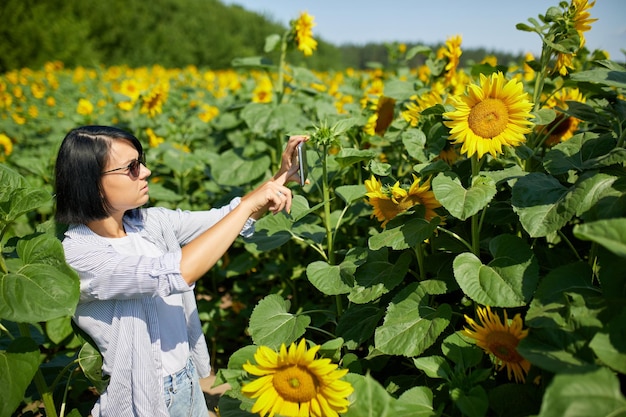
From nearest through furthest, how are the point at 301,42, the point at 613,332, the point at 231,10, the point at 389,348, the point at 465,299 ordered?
1. the point at 613,332
2. the point at 389,348
3. the point at 465,299
4. the point at 301,42
5. the point at 231,10

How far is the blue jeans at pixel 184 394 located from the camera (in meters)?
1.62

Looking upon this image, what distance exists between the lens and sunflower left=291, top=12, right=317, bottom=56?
2758mm

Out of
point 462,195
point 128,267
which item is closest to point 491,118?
point 462,195

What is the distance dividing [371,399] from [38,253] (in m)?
0.88

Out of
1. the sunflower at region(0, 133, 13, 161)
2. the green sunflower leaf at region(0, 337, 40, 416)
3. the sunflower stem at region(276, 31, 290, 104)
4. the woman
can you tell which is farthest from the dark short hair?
the sunflower at region(0, 133, 13, 161)

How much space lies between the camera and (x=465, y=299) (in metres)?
1.68

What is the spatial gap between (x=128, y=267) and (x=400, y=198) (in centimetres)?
75

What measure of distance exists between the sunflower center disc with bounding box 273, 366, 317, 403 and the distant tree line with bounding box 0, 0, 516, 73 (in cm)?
1033

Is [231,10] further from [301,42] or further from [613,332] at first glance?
[613,332]

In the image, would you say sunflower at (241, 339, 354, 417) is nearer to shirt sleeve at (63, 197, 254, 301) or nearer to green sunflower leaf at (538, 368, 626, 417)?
shirt sleeve at (63, 197, 254, 301)

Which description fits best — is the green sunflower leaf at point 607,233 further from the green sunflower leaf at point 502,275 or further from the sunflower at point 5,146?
the sunflower at point 5,146

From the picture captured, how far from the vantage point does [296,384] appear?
123 cm

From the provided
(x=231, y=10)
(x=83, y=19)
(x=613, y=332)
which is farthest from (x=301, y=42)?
(x=231, y=10)

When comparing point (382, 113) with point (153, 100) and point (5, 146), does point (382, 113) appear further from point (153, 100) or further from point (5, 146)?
point (5, 146)
